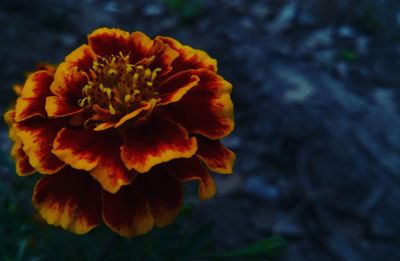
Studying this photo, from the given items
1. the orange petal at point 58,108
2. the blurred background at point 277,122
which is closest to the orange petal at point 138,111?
the orange petal at point 58,108

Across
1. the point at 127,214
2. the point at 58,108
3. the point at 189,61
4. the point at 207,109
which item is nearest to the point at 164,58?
the point at 189,61

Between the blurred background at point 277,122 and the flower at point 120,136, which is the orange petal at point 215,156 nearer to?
the flower at point 120,136

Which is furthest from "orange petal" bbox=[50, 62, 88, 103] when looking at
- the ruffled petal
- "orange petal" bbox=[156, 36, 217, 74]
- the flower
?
"orange petal" bbox=[156, 36, 217, 74]

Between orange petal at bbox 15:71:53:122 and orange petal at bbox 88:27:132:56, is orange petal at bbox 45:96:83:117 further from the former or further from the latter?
orange petal at bbox 88:27:132:56

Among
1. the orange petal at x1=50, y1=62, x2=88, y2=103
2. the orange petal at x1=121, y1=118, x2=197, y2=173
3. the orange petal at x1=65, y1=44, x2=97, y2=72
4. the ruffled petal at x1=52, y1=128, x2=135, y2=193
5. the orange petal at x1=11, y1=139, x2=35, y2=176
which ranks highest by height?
the orange petal at x1=65, y1=44, x2=97, y2=72

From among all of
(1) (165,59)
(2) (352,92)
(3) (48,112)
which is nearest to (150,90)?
(1) (165,59)

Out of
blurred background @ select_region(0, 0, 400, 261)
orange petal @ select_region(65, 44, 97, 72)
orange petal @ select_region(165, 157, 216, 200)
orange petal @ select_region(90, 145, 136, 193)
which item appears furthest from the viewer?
blurred background @ select_region(0, 0, 400, 261)
